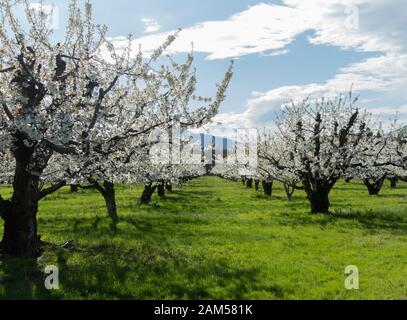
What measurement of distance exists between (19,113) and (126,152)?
4714mm

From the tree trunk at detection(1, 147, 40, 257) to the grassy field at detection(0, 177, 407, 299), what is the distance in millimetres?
795

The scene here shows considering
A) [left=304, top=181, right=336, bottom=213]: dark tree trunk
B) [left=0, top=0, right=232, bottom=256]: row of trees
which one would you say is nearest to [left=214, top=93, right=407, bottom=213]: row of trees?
[left=304, top=181, right=336, bottom=213]: dark tree trunk

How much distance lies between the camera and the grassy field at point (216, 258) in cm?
1223

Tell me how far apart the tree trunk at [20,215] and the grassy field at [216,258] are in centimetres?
80

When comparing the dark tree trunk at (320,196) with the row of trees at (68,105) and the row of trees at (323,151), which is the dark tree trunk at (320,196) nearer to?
the row of trees at (323,151)

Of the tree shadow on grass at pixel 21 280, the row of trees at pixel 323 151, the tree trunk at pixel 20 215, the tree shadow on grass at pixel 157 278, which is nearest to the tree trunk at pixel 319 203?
the row of trees at pixel 323 151

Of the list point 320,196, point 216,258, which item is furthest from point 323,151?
point 216,258

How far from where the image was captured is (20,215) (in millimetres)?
15680

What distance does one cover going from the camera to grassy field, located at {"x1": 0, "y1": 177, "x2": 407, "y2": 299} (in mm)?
12227

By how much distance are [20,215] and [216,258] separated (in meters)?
7.30

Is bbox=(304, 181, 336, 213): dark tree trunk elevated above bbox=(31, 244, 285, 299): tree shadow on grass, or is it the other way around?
bbox=(304, 181, 336, 213): dark tree trunk

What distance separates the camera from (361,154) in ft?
103

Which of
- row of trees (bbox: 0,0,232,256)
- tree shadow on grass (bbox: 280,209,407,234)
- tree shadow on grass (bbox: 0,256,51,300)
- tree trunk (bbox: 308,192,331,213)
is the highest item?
row of trees (bbox: 0,0,232,256)

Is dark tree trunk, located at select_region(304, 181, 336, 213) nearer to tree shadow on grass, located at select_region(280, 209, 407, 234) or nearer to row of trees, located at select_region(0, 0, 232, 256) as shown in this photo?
tree shadow on grass, located at select_region(280, 209, 407, 234)
